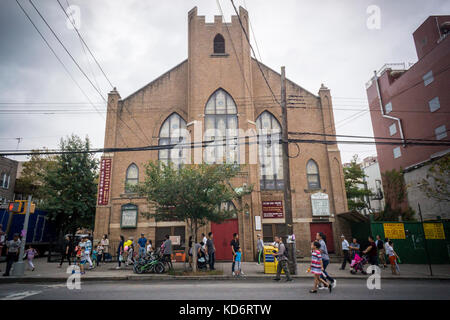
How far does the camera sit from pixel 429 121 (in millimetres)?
25781

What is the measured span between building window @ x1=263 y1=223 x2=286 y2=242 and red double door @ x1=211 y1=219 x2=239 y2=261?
2.44 metres

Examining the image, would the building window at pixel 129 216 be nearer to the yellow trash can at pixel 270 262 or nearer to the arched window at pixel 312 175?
the yellow trash can at pixel 270 262

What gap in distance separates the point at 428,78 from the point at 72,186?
32433mm

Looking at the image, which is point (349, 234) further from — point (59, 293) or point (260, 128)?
point (59, 293)

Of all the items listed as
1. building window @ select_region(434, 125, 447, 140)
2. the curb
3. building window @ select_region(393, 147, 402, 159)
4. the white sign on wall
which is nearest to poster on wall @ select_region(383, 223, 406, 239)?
the white sign on wall

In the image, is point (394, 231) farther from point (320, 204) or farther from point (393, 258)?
point (393, 258)

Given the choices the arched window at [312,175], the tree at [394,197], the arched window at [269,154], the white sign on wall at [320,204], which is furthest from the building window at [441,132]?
the arched window at [269,154]

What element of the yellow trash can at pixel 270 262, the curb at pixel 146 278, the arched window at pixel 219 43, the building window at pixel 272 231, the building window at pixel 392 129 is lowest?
the curb at pixel 146 278

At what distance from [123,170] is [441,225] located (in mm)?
21822

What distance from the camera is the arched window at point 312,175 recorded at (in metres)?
20.4

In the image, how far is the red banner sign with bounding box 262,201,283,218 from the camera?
19.5m

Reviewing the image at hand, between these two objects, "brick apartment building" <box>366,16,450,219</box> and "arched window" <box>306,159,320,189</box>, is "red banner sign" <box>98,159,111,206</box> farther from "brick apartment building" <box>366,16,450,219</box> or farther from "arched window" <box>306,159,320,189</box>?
"brick apartment building" <box>366,16,450,219</box>

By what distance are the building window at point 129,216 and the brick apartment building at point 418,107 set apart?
67.7ft

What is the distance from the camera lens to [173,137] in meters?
21.1
